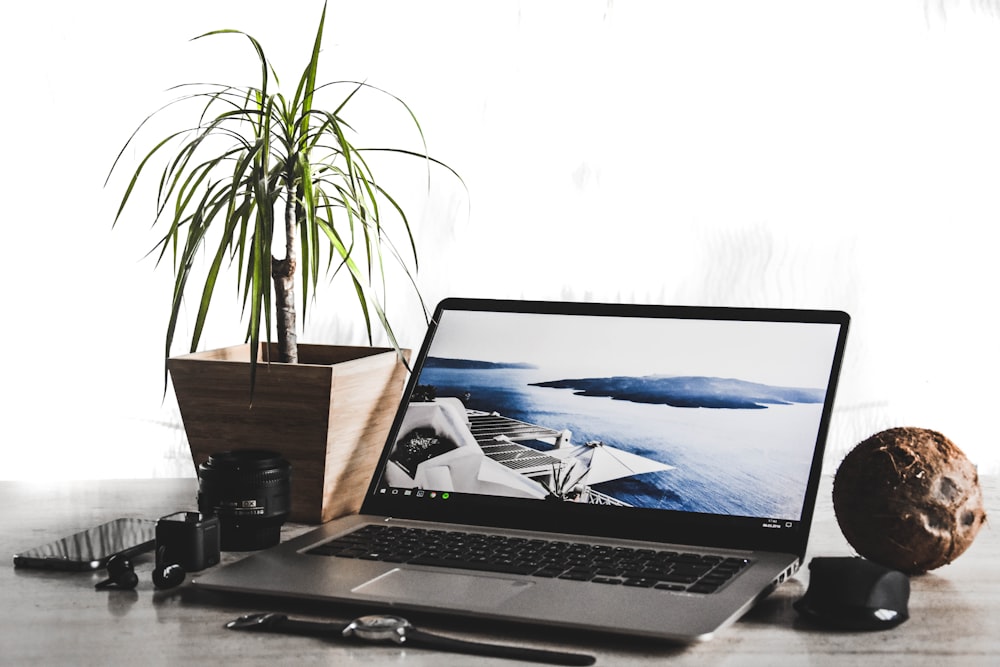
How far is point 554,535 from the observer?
0.99 m

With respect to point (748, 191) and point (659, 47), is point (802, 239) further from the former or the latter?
point (659, 47)

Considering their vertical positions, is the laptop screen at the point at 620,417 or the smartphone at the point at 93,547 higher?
the laptop screen at the point at 620,417

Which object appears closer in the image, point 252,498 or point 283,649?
point 283,649

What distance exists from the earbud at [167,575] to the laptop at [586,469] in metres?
0.04

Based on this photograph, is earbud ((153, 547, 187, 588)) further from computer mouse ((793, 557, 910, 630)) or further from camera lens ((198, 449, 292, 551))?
computer mouse ((793, 557, 910, 630))

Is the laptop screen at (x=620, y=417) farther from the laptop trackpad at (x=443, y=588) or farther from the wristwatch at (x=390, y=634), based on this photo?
the wristwatch at (x=390, y=634)

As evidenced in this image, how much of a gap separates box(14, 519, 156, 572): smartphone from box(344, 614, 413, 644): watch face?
301 millimetres

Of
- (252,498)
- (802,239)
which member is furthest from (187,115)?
(802,239)

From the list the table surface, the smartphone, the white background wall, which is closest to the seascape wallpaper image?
the table surface

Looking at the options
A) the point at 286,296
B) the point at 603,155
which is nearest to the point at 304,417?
the point at 286,296

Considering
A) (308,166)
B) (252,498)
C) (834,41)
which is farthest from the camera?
(834,41)

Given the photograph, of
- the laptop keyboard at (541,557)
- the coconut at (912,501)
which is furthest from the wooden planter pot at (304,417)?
the coconut at (912,501)

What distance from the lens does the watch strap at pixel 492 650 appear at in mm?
700

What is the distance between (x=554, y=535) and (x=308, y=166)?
46cm
